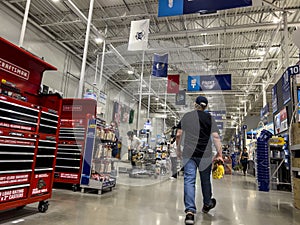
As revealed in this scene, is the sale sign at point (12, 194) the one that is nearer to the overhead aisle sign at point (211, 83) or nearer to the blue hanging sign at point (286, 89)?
the blue hanging sign at point (286, 89)

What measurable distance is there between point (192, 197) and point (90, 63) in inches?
505

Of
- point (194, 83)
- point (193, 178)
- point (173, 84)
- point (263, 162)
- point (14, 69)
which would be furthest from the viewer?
point (173, 84)

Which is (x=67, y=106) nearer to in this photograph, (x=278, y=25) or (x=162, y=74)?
(x=162, y=74)

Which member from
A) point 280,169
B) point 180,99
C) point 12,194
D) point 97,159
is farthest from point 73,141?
point 180,99

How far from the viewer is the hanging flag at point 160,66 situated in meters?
9.22

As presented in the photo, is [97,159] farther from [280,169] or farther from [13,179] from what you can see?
[280,169]

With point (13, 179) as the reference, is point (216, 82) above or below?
above

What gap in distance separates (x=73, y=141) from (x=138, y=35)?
4125mm

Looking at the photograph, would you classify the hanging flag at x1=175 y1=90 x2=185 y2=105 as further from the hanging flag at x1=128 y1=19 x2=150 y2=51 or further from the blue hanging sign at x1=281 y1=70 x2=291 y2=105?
the blue hanging sign at x1=281 y1=70 x2=291 y2=105

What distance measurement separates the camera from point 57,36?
430 inches

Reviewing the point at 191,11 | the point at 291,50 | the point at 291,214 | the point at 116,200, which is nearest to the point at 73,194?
the point at 116,200

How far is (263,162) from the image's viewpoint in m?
6.35

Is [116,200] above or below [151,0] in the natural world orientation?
below

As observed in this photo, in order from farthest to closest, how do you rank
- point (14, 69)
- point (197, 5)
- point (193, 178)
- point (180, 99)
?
point (180, 99)
point (197, 5)
point (193, 178)
point (14, 69)
